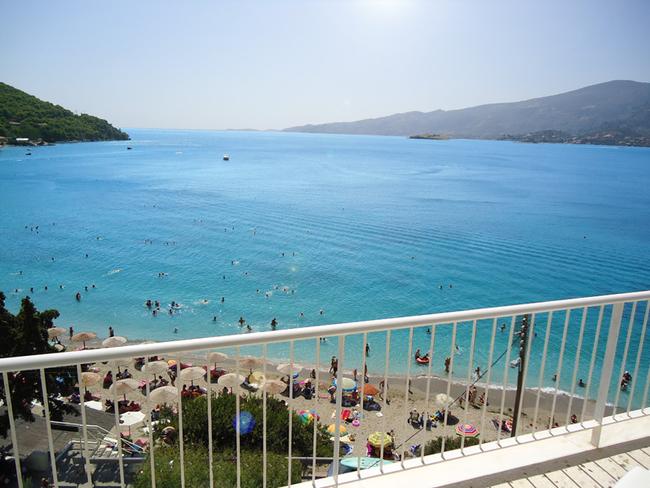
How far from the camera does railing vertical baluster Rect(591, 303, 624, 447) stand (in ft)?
11.5

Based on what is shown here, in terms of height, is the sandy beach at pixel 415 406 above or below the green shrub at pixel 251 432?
below

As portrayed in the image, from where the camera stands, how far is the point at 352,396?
20500mm

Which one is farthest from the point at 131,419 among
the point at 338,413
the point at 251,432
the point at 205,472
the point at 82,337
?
the point at 338,413

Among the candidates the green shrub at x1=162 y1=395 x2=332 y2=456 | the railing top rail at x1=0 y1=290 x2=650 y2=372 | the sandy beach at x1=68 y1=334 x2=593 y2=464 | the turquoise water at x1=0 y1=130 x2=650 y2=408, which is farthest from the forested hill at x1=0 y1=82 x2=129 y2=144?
the railing top rail at x1=0 y1=290 x2=650 y2=372

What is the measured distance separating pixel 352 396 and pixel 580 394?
12167mm

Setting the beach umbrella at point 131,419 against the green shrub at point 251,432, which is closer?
the green shrub at point 251,432

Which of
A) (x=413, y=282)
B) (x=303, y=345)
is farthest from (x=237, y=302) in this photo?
(x=413, y=282)

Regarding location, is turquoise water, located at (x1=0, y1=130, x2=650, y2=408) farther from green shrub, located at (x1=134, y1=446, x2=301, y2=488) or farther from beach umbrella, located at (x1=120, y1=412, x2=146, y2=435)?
green shrub, located at (x1=134, y1=446, x2=301, y2=488)

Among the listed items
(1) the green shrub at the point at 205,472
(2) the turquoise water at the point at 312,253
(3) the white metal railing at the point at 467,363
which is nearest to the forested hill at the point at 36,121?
(2) the turquoise water at the point at 312,253

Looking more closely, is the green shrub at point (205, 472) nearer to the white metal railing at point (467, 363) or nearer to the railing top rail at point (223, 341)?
the white metal railing at point (467, 363)

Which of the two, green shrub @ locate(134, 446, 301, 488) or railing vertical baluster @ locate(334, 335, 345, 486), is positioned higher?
railing vertical baluster @ locate(334, 335, 345, 486)

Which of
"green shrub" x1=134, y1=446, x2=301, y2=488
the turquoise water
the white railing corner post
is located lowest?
the turquoise water

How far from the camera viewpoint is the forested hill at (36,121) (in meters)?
144

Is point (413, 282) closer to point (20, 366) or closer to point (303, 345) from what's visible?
point (303, 345)
